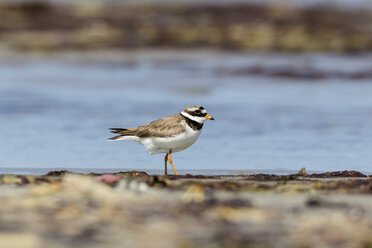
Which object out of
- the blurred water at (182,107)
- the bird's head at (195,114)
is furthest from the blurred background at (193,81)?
the bird's head at (195,114)

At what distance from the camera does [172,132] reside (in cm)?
A: 688

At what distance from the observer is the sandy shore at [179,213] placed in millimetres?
3514

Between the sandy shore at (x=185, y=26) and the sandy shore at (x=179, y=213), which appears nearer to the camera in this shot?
the sandy shore at (x=179, y=213)

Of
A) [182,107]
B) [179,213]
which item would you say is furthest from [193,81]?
[179,213]

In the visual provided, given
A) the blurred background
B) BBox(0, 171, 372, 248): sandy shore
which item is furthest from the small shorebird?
BBox(0, 171, 372, 248): sandy shore

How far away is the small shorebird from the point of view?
22.6 feet

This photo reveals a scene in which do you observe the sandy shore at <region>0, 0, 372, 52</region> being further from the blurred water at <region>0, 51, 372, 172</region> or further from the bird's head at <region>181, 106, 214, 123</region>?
the bird's head at <region>181, 106, 214, 123</region>

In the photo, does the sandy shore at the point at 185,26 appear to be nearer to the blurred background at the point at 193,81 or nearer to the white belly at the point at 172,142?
the blurred background at the point at 193,81

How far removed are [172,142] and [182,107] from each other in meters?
4.36

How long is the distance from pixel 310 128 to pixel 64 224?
241 inches

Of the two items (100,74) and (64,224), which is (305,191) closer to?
(64,224)

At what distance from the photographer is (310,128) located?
951 cm

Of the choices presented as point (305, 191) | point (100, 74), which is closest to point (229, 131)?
point (305, 191)

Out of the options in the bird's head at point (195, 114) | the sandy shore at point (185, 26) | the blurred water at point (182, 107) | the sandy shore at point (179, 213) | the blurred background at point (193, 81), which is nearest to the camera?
the sandy shore at point (179, 213)
